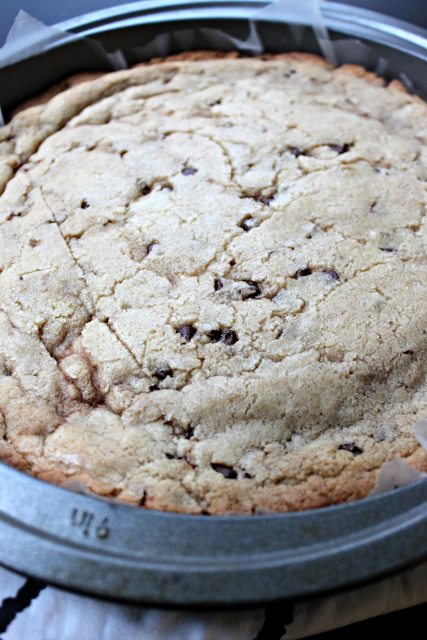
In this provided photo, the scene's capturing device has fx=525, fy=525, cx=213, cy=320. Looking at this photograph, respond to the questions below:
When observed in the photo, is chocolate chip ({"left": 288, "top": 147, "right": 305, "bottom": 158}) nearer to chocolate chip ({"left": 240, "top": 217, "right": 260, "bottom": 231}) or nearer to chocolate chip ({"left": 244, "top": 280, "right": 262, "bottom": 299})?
chocolate chip ({"left": 240, "top": 217, "right": 260, "bottom": 231})

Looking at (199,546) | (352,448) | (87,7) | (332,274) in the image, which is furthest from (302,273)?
(87,7)

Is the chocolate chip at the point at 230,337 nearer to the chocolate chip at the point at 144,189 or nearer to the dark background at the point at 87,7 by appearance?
the chocolate chip at the point at 144,189

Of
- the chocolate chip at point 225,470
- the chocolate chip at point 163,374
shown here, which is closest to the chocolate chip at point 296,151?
the chocolate chip at point 163,374

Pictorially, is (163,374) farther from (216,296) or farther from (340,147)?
(340,147)

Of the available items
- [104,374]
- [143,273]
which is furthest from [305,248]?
[104,374]

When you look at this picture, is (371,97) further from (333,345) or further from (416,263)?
(333,345)
